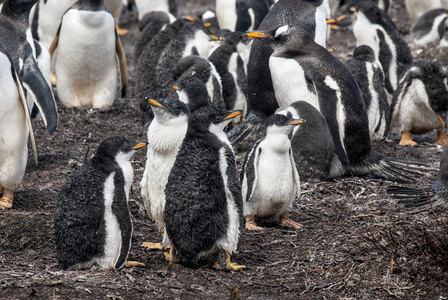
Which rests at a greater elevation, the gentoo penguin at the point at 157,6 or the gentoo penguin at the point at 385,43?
the gentoo penguin at the point at 385,43

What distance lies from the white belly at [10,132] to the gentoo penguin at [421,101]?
430 centimetres

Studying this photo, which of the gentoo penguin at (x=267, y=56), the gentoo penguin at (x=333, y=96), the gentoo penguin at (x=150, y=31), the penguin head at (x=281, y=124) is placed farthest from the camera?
the gentoo penguin at (x=150, y=31)

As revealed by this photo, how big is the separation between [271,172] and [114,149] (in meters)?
1.25

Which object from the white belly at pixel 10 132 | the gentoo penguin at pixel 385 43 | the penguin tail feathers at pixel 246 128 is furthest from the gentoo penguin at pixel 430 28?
the white belly at pixel 10 132

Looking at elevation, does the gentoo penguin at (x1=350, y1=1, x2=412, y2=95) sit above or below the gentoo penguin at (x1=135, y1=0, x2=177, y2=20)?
above

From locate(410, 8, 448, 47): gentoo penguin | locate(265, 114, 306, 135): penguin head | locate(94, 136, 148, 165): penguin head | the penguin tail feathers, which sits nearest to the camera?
locate(94, 136, 148, 165): penguin head

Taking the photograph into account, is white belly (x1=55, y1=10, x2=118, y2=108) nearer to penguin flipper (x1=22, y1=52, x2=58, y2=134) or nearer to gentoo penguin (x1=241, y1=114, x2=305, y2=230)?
penguin flipper (x1=22, y1=52, x2=58, y2=134)

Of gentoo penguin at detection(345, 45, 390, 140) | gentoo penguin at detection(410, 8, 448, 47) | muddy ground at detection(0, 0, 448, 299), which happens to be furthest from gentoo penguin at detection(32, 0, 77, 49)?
gentoo penguin at detection(410, 8, 448, 47)

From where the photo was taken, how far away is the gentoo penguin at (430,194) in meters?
4.89

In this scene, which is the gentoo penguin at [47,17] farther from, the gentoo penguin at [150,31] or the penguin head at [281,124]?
the penguin head at [281,124]

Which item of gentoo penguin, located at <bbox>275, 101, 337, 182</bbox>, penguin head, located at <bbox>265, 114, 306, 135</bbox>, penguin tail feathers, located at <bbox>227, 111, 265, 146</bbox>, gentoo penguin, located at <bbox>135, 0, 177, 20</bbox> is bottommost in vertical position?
gentoo penguin, located at <bbox>135, 0, 177, 20</bbox>

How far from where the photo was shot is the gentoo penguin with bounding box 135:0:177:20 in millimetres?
13570

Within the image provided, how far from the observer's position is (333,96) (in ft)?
20.4

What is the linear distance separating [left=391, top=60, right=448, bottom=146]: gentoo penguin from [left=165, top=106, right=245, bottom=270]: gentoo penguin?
4.09m
